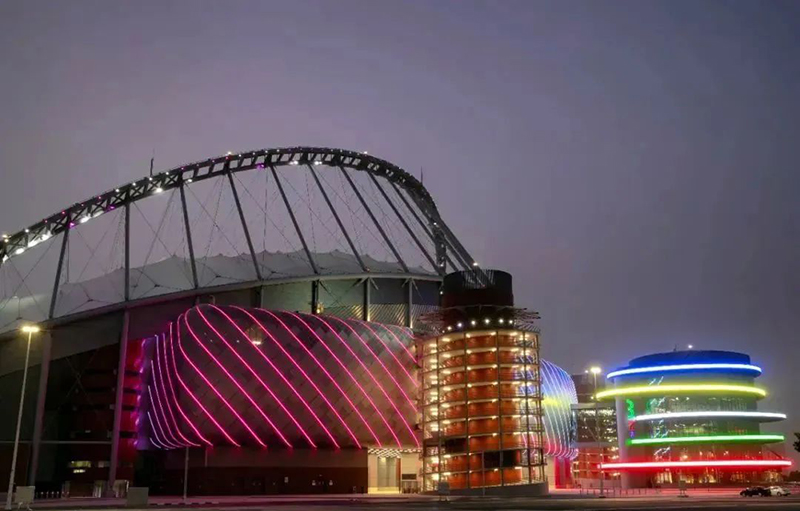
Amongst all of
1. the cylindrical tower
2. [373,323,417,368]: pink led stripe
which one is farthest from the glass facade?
[373,323,417,368]: pink led stripe

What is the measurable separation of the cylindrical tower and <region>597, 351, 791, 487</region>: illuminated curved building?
68.8 ft

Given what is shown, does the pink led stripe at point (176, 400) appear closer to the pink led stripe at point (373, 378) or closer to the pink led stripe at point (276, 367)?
the pink led stripe at point (276, 367)

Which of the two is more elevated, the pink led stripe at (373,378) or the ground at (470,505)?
the pink led stripe at (373,378)

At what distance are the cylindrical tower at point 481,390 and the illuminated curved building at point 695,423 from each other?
20957 millimetres

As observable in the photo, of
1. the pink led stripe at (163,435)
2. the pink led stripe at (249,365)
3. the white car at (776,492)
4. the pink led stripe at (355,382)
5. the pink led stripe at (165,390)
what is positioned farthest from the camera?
the pink led stripe at (355,382)

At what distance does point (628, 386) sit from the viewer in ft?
315

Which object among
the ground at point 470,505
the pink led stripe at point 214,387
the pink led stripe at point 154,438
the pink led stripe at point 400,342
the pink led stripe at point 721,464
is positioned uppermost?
the pink led stripe at point 400,342

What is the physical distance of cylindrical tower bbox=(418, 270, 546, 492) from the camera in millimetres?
76938

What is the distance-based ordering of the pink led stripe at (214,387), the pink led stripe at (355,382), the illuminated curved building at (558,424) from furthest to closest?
the illuminated curved building at (558,424), the pink led stripe at (355,382), the pink led stripe at (214,387)

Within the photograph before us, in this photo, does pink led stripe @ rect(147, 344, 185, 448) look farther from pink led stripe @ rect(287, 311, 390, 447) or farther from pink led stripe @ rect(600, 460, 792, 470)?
pink led stripe @ rect(600, 460, 792, 470)

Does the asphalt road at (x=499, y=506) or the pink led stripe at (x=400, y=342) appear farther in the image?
the pink led stripe at (x=400, y=342)

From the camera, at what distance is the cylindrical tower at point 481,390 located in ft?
252

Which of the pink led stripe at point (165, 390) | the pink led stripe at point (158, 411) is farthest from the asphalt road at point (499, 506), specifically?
the pink led stripe at point (158, 411)

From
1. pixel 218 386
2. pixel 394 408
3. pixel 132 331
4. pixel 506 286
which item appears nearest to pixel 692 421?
pixel 506 286
